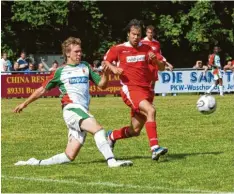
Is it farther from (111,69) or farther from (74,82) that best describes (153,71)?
(74,82)

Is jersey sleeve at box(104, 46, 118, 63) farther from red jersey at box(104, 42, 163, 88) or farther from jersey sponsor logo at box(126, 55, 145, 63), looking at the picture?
jersey sponsor logo at box(126, 55, 145, 63)

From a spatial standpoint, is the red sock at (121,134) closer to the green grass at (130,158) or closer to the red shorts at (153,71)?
the green grass at (130,158)

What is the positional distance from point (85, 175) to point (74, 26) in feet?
127

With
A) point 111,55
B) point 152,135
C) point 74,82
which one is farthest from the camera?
point 111,55

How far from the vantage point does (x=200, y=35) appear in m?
50.2

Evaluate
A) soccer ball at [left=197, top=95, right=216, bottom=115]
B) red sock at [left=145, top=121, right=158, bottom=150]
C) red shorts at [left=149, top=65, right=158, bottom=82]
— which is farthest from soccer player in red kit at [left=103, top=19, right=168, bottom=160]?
soccer ball at [left=197, top=95, right=216, bottom=115]

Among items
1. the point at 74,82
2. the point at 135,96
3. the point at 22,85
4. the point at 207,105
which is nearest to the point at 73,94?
the point at 74,82

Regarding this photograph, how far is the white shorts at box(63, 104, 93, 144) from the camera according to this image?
42.1 ft

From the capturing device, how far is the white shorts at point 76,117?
42.1 feet

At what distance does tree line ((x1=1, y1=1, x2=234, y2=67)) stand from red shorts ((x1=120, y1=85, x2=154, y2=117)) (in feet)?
113

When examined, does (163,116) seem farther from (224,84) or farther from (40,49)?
(40,49)

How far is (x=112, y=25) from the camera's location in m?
50.9

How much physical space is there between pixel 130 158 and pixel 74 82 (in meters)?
1.67

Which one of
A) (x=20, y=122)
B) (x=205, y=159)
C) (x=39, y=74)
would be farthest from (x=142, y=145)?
(x=39, y=74)
